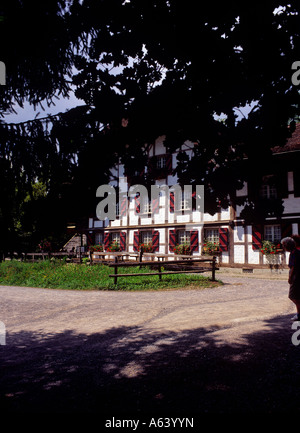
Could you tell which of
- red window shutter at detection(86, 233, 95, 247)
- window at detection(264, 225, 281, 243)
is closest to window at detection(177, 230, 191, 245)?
window at detection(264, 225, 281, 243)

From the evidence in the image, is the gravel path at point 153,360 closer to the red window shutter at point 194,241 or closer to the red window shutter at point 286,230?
the red window shutter at point 286,230

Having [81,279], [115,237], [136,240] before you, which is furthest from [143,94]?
[115,237]

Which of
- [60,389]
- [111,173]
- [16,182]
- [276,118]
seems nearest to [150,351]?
[60,389]

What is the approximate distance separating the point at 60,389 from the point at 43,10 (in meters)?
4.57

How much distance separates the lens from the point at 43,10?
4168mm

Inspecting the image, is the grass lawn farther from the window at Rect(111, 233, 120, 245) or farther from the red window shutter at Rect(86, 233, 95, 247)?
the red window shutter at Rect(86, 233, 95, 247)

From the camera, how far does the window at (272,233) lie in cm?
1900

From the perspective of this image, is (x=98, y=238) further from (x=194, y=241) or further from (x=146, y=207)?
(x=194, y=241)

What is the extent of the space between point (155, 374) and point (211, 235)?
58.3ft

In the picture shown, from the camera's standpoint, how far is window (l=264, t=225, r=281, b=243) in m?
→ 19.0

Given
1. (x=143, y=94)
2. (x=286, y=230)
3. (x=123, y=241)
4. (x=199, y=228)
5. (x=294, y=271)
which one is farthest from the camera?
(x=123, y=241)

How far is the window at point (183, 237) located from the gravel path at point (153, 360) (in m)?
13.5

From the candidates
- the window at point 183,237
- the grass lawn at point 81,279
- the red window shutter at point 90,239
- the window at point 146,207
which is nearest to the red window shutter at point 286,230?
the grass lawn at point 81,279

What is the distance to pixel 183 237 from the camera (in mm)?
22609
